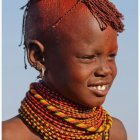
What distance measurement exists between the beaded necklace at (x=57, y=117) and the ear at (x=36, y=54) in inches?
6.0

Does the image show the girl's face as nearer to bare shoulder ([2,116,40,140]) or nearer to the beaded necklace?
the beaded necklace

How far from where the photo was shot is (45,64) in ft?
9.68

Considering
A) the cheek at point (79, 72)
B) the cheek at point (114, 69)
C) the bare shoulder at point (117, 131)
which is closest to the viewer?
the cheek at point (79, 72)

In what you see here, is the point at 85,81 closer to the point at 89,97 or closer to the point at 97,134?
the point at 89,97

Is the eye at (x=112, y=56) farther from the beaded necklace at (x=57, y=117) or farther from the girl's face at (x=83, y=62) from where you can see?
the beaded necklace at (x=57, y=117)

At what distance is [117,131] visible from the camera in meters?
3.50

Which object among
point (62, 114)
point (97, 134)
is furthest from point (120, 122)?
point (62, 114)

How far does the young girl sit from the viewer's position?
284 centimetres

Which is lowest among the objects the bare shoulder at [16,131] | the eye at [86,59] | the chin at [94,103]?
the bare shoulder at [16,131]

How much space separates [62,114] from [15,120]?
34 cm

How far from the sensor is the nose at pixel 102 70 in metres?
2.84

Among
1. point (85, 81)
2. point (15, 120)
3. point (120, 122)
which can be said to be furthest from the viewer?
point (120, 122)

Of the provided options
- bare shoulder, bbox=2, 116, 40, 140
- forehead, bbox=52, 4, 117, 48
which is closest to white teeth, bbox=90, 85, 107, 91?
forehead, bbox=52, 4, 117, 48

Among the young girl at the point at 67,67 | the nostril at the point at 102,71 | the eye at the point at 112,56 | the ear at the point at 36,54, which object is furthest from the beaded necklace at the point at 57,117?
the eye at the point at 112,56
